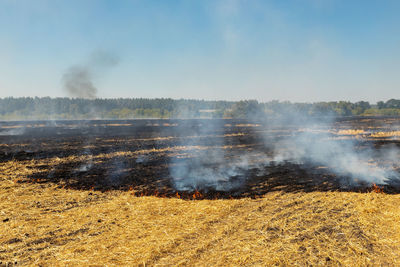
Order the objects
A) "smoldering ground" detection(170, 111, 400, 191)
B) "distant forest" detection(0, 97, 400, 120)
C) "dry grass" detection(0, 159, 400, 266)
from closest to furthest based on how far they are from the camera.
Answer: "dry grass" detection(0, 159, 400, 266), "smoldering ground" detection(170, 111, 400, 191), "distant forest" detection(0, 97, 400, 120)

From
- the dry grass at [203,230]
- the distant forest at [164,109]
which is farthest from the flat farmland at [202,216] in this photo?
the distant forest at [164,109]

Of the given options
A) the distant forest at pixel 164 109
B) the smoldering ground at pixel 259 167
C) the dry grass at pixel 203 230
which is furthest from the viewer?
the distant forest at pixel 164 109

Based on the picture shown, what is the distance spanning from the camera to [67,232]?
484cm

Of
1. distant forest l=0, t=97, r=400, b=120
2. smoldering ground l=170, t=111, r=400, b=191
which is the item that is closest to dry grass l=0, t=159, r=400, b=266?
smoldering ground l=170, t=111, r=400, b=191

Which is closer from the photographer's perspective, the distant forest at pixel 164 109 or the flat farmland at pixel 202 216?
the flat farmland at pixel 202 216

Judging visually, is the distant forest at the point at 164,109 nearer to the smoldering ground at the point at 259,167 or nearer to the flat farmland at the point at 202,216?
the smoldering ground at the point at 259,167

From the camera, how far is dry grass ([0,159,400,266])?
379cm

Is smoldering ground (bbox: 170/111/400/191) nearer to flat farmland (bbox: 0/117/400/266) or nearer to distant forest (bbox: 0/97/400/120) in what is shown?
flat farmland (bbox: 0/117/400/266)

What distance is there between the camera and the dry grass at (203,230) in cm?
379

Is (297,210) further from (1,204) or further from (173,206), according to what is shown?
(1,204)

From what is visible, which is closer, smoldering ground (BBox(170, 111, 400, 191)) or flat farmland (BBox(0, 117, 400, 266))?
flat farmland (BBox(0, 117, 400, 266))

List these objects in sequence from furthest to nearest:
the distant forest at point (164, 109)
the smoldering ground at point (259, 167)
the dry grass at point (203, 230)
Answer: the distant forest at point (164, 109)
the smoldering ground at point (259, 167)
the dry grass at point (203, 230)

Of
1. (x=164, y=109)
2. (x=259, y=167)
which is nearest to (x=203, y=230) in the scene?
(x=259, y=167)

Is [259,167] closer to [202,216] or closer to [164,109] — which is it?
[202,216]
